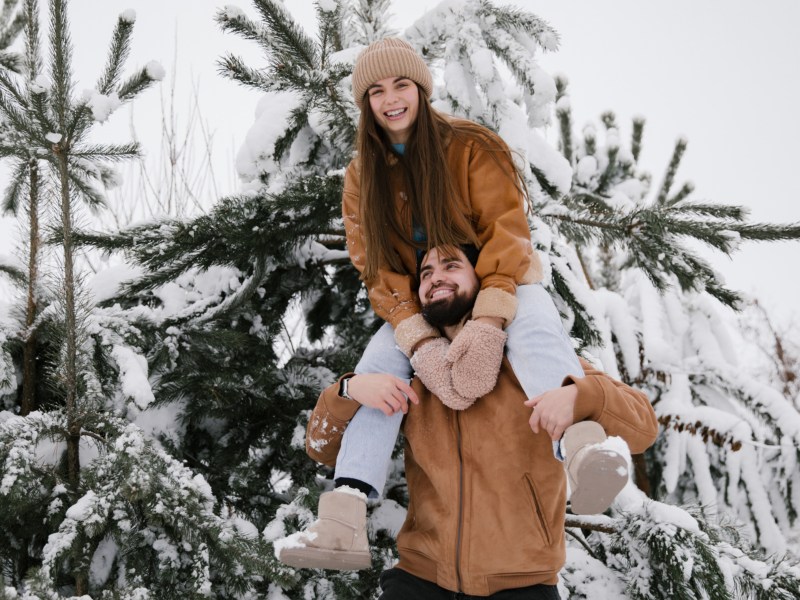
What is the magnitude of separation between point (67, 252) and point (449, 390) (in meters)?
1.17

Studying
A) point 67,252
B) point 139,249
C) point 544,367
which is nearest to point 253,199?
point 139,249

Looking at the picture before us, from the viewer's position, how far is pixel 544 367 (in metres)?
1.48

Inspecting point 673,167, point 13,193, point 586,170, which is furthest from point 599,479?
point 673,167

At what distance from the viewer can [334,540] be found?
4.66 feet

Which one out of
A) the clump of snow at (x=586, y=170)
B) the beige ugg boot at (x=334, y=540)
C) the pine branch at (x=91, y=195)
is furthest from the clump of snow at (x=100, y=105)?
the clump of snow at (x=586, y=170)

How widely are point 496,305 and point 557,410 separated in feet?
1.14

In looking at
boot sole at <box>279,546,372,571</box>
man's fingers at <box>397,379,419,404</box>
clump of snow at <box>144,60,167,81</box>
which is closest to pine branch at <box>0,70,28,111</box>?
clump of snow at <box>144,60,167,81</box>

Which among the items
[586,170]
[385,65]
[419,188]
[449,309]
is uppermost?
[586,170]

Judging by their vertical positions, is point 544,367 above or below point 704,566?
above

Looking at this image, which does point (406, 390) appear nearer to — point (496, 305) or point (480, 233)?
point (496, 305)

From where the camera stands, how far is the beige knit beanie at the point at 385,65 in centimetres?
183

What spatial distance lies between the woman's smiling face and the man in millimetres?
537

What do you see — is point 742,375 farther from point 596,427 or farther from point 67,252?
point 67,252

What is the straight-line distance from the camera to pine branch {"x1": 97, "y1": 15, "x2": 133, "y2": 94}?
1.94m
